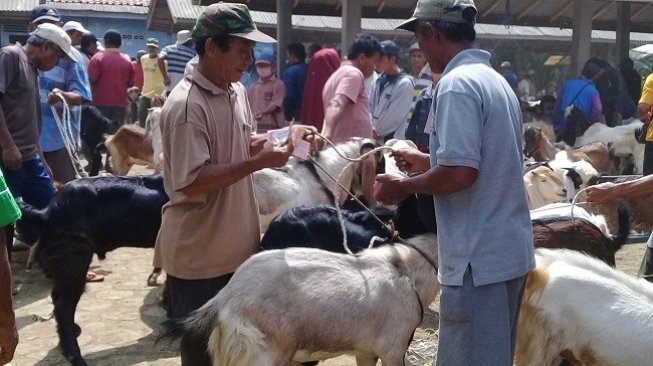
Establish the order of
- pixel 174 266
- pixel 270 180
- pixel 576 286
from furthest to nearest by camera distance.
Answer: pixel 270 180
pixel 576 286
pixel 174 266

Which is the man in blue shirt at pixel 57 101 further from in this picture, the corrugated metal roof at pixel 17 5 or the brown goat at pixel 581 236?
the corrugated metal roof at pixel 17 5

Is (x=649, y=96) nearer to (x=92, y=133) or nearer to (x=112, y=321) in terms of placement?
(x=112, y=321)

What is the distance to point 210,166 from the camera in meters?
3.04

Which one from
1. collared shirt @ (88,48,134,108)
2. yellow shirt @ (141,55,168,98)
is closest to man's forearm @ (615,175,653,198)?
collared shirt @ (88,48,134,108)

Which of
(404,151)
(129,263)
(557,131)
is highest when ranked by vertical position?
(404,151)

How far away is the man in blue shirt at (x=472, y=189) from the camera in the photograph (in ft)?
8.19

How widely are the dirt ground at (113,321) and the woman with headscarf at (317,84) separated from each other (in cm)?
243

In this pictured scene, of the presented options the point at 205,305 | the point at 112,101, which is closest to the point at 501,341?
the point at 205,305

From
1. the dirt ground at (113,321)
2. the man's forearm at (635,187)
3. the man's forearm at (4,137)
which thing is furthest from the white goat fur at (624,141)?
the man's forearm at (4,137)

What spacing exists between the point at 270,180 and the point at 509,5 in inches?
300

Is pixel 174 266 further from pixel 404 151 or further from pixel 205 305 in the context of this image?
pixel 404 151

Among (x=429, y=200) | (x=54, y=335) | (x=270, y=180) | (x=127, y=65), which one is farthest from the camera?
(x=127, y=65)

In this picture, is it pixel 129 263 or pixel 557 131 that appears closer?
pixel 129 263

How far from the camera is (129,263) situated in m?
7.38
